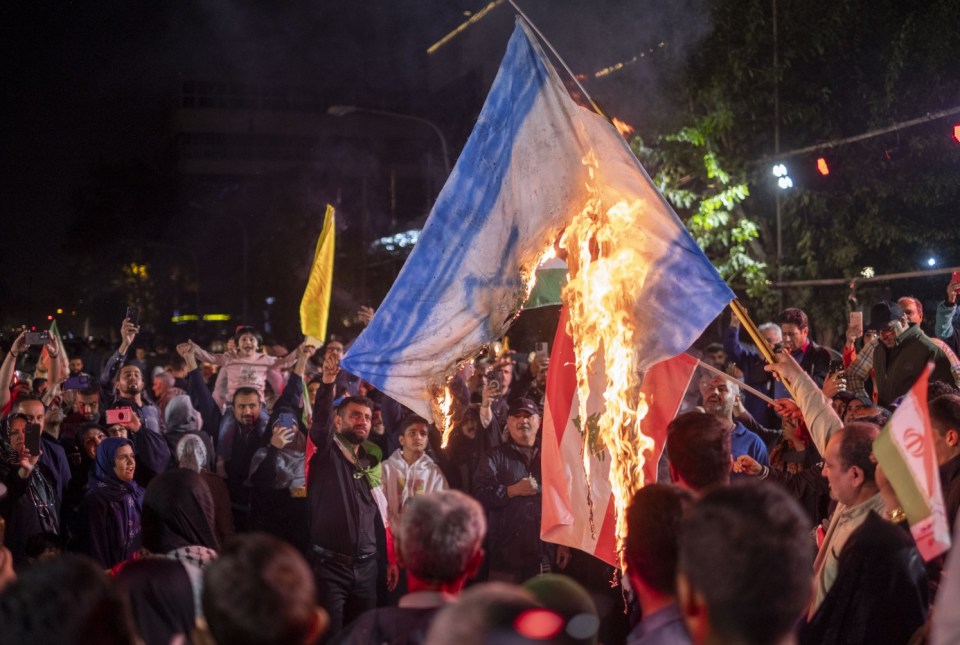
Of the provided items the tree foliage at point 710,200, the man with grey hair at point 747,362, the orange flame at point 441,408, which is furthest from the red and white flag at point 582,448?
the tree foliage at point 710,200

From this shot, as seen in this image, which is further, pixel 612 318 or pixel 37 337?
pixel 37 337

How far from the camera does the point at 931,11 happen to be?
13.2 meters

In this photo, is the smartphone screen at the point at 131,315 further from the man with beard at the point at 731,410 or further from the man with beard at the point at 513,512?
the man with beard at the point at 731,410

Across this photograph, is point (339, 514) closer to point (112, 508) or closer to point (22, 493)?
point (112, 508)

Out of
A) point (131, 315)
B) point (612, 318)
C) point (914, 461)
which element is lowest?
point (914, 461)

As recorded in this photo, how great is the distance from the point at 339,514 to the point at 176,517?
209cm

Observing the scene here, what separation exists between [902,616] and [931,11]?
38.9ft

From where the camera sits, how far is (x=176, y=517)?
4.52 meters

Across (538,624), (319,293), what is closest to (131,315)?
(319,293)

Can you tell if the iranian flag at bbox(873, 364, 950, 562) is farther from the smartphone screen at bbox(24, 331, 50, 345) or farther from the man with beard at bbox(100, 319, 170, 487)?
the smartphone screen at bbox(24, 331, 50, 345)

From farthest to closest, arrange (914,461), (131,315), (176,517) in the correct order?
(131,315) < (176,517) < (914,461)

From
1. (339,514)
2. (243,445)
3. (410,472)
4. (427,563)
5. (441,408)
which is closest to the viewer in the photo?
(427,563)

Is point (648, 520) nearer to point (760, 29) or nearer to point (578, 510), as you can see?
point (578, 510)

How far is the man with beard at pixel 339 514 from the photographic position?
21.2 feet
